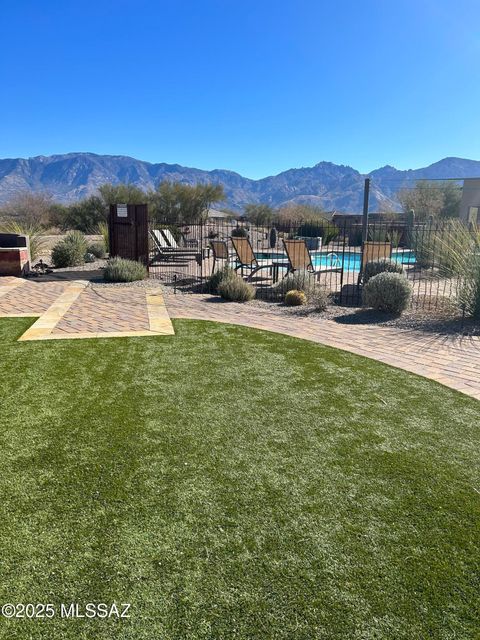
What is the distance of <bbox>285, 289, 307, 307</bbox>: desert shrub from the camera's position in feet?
27.8

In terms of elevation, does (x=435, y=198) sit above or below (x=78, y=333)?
above

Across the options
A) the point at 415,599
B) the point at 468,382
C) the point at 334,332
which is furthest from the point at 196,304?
the point at 415,599

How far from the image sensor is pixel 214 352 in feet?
17.2

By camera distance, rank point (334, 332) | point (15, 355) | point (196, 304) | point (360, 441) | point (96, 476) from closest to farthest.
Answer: point (96, 476) < point (360, 441) < point (15, 355) < point (334, 332) < point (196, 304)

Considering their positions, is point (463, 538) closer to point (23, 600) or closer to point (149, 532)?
point (149, 532)

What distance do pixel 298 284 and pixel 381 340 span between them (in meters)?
3.36

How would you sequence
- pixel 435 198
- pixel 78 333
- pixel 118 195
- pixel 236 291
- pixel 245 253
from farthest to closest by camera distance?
pixel 435 198 < pixel 118 195 < pixel 245 253 < pixel 236 291 < pixel 78 333

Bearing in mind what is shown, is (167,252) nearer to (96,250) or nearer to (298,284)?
(96,250)

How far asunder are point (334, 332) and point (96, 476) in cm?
427

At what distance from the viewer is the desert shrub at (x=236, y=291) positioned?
877 cm

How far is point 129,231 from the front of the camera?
463 inches

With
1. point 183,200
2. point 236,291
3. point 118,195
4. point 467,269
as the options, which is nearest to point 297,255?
point 236,291

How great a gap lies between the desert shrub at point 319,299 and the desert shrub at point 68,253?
23.3 feet

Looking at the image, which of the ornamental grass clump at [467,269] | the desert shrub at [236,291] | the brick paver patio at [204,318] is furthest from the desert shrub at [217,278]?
the ornamental grass clump at [467,269]
